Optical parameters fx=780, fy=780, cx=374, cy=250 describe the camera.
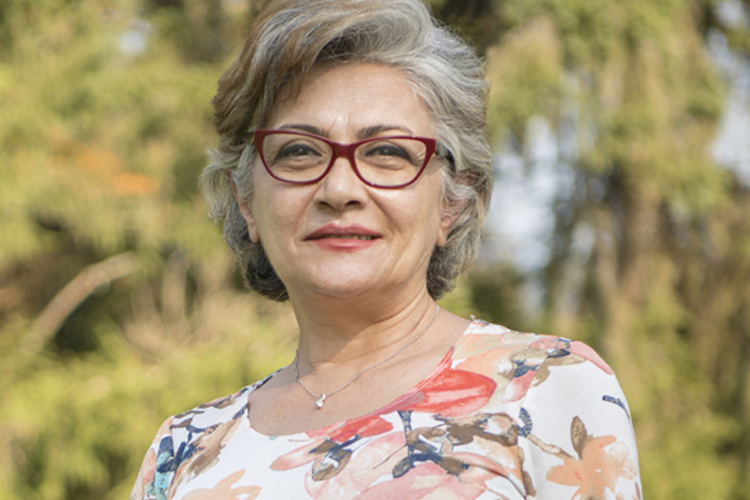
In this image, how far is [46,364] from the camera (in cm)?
645

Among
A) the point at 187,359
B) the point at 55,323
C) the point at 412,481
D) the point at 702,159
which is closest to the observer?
the point at 412,481

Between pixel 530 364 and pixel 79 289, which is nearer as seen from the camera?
pixel 530 364

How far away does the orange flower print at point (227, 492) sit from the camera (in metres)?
1.32

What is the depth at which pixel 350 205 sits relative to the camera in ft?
4.54

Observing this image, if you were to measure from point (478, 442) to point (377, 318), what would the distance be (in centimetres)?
40

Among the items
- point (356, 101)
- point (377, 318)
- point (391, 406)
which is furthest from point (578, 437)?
point (356, 101)

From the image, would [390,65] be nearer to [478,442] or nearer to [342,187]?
[342,187]

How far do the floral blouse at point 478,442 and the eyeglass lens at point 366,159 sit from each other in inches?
12.5

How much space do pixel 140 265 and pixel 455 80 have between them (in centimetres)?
576

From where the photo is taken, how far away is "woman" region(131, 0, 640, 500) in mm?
1163

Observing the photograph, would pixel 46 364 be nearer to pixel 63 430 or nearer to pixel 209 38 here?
pixel 63 430

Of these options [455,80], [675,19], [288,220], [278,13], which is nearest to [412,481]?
[288,220]

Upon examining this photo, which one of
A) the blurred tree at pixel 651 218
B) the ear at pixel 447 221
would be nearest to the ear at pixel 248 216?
the ear at pixel 447 221

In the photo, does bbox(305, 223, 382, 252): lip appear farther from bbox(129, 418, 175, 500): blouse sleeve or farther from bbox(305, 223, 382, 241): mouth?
bbox(129, 418, 175, 500): blouse sleeve
